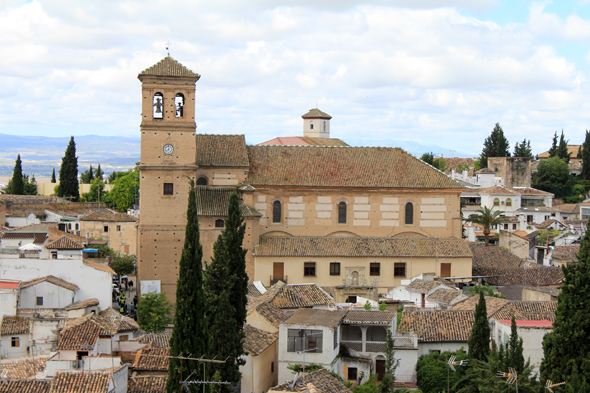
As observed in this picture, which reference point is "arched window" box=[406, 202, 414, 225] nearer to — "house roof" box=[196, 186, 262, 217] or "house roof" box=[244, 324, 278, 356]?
"house roof" box=[196, 186, 262, 217]

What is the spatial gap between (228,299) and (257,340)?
6.95ft

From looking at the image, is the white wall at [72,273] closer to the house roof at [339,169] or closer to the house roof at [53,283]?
the house roof at [53,283]

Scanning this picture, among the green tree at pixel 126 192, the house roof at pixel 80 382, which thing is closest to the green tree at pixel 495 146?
the green tree at pixel 126 192

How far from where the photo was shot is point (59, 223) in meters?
63.9

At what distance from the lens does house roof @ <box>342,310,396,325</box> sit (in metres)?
28.5

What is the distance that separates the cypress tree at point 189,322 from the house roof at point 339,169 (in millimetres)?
21625

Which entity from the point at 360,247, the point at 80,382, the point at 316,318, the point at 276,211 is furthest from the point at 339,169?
the point at 80,382

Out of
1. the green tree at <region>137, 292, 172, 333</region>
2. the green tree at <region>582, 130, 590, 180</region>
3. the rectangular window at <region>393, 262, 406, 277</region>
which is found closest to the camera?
the green tree at <region>137, 292, 172, 333</region>

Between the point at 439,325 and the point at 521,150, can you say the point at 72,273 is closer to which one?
the point at 439,325

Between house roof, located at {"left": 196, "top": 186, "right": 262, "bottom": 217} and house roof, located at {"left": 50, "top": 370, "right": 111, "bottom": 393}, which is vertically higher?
house roof, located at {"left": 196, "top": 186, "right": 262, "bottom": 217}

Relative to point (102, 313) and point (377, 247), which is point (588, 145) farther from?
point (102, 313)

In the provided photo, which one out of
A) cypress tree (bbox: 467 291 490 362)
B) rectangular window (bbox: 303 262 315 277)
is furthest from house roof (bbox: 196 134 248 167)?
cypress tree (bbox: 467 291 490 362)

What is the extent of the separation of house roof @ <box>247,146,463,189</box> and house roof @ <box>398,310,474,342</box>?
16.0 meters

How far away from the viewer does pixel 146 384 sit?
81.0 feet
